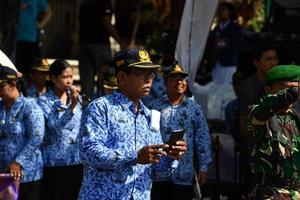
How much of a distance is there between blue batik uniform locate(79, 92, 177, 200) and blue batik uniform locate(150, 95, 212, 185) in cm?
208

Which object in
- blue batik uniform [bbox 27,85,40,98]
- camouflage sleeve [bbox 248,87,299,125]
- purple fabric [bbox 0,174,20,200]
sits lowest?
purple fabric [bbox 0,174,20,200]

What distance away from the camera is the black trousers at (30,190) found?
27.3 feet

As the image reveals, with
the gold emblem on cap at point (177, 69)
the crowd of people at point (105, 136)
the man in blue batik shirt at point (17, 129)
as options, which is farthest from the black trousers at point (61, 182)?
the gold emblem on cap at point (177, 69)

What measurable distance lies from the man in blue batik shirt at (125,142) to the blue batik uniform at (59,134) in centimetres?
256

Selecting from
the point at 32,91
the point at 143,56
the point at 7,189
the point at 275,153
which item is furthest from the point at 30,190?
the point at 275,153

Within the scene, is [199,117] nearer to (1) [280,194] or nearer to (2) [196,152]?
(2) [196,152]

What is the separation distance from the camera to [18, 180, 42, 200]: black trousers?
27.3 ft

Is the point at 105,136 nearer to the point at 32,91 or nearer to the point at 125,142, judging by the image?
the point at 125,142

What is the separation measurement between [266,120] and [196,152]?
208 cm

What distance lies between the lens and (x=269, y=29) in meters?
13.8

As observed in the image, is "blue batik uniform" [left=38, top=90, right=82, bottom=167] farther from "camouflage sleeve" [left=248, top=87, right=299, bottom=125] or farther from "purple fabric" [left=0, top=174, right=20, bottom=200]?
"camouflage sleeve" [left=248, top=87, right=299, bottom=125]

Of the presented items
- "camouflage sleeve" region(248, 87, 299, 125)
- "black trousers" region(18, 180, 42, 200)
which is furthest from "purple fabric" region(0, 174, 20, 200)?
"camouflage sleeve" region(248, 87, 299, 125)

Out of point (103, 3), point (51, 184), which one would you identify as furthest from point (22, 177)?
point (103, 3)

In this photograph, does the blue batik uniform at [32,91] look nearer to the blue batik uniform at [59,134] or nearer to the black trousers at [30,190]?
the blue batik uniform at [59,134]
